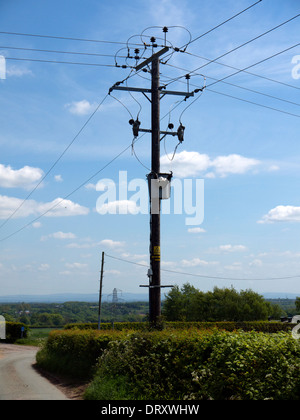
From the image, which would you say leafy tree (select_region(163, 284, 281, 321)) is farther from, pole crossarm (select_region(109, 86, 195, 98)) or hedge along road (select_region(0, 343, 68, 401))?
pole crossarm (select_region(109, 86, 195, 98))

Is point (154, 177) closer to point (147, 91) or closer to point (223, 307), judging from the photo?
point (147, 91)

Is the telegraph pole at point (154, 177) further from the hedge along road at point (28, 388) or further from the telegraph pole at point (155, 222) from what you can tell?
the hedge along road at point (28, 388)

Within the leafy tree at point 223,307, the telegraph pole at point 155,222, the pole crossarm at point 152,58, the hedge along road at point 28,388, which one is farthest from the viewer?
the leafy tree at point 223,307

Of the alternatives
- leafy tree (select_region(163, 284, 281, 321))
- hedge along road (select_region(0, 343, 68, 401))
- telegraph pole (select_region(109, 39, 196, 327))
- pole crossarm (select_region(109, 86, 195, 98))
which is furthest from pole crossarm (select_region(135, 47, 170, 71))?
leafy tree (select_region(163, 284, 281, 321))

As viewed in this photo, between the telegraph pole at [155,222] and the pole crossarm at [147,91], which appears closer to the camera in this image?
the telegraph pole at [155,222]

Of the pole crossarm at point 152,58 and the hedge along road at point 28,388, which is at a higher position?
the pole crossarm at point 152,58

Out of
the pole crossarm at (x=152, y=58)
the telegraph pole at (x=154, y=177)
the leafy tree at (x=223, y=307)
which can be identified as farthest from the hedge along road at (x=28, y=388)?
the leafy tree at (x=223, y=307)

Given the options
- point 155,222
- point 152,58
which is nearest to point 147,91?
point 152,58

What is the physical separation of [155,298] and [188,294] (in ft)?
196

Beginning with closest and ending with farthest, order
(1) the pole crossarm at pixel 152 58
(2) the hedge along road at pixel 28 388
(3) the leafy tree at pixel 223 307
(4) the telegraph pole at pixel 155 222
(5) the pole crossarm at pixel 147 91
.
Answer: (2) the hedge along road at pixel 28 388, (4) the telegraph pole at pixel 155 222, (1) the pole crossarm at pixel 152 58, (5) the pole crossarm at pixel 147 91, (3) the leafy tree at pixel 223 307

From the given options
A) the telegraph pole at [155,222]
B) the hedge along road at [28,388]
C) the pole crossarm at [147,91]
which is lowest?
the hedge along road at [28,388]

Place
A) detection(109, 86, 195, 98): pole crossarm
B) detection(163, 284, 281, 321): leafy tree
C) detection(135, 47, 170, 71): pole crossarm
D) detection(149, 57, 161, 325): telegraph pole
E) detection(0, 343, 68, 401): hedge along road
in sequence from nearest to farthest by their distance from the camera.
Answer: detection(0, 343, 68, 401): hedge along road
detection(149, 57, 161, 325): telegraph pole
detection(135, 47, 170, 71): pole crossarm
detection(109, 86, 195, 98): pole crossarm
detection(163, 284, 281, 321): leafy tree
